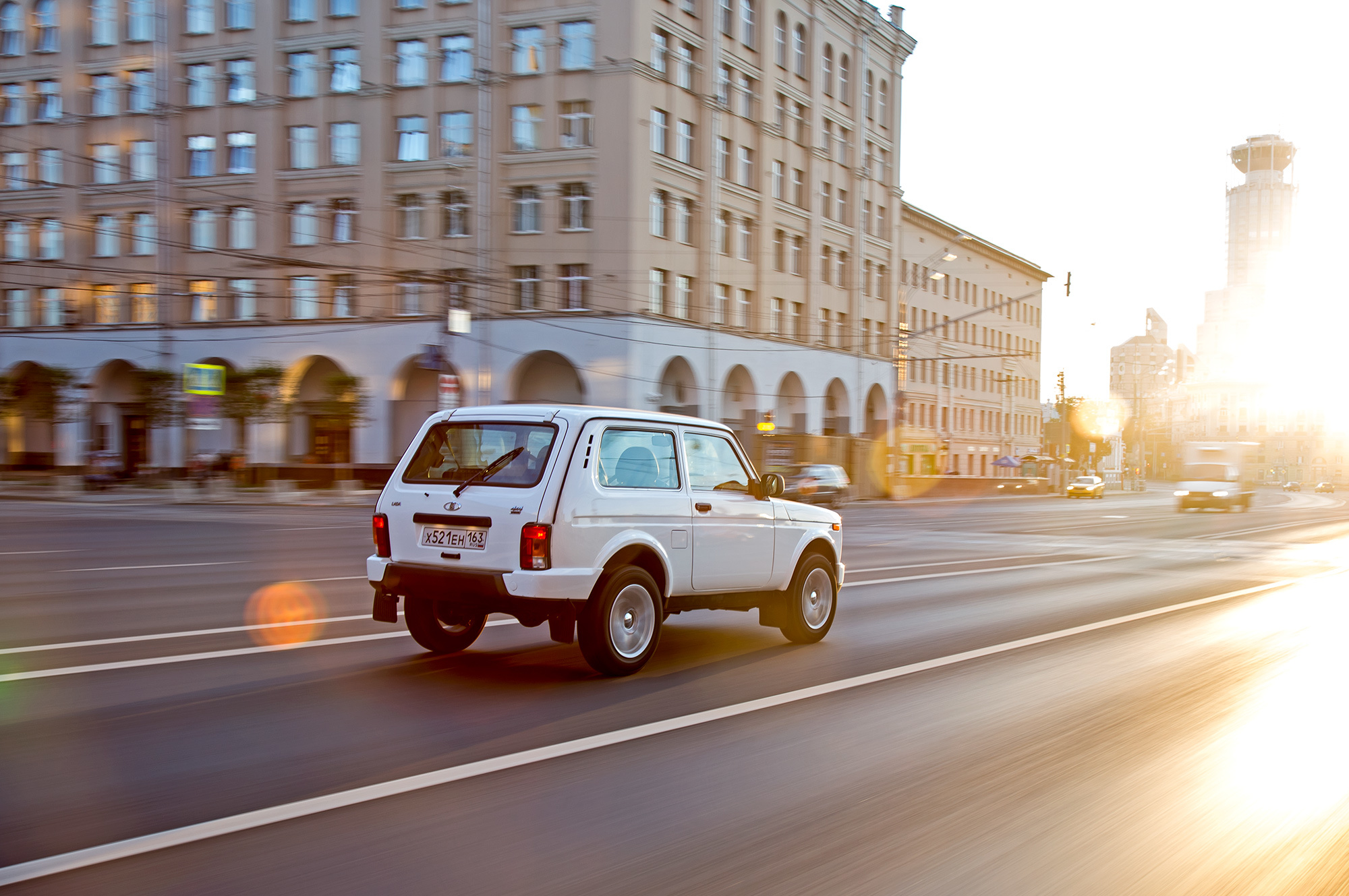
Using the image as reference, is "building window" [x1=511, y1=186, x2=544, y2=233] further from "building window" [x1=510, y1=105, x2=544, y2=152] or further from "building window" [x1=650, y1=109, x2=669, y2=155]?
"building window" [x1=650, y1=109, x2=669, y2=155]

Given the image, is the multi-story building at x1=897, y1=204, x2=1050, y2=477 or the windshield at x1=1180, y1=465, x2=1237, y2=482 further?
the multi-story building at x1=897, y1=204, x2=1050, y2=477

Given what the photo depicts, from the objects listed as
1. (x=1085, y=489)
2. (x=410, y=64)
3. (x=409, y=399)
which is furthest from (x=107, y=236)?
(x=1085, y=489)

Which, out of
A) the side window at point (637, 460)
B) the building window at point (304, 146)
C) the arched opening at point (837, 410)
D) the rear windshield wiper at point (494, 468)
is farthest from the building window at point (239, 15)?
the rear windshield wiper at point (494, 468)

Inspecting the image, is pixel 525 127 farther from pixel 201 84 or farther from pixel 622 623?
pixel 622 623

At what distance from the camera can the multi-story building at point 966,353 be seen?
77188mm

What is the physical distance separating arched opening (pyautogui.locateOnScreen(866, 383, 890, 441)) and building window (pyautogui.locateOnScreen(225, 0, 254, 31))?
117 ft

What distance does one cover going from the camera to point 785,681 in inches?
297

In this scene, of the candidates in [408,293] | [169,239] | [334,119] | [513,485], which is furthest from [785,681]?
[169,239]

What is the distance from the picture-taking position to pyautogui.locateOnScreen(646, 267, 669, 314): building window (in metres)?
44.1

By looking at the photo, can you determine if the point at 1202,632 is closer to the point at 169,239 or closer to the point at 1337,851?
the point at 1337,851

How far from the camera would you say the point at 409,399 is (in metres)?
46.8

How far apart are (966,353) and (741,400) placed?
131ft

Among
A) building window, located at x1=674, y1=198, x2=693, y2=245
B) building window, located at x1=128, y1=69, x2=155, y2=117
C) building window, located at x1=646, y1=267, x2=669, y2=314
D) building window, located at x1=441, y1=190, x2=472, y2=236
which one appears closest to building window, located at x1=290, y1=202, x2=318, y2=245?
building window, located at x1=441, y1=190, x2=472, y2=236

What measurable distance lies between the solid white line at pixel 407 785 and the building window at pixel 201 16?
50.0 meters
